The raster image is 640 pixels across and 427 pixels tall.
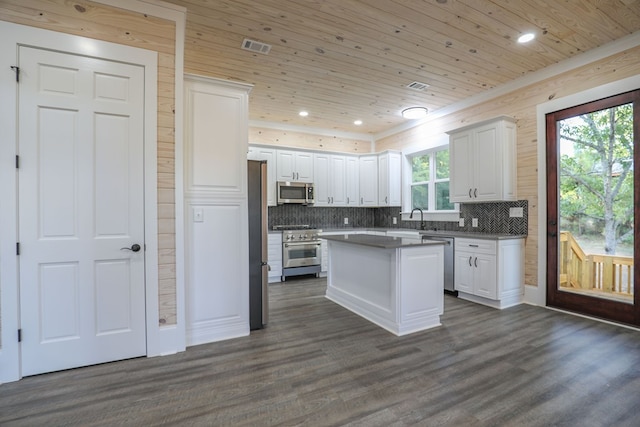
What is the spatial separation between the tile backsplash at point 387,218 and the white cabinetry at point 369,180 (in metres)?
0.48

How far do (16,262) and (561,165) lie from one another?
5420mm

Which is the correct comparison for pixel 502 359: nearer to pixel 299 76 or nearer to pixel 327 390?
pixel 327 390

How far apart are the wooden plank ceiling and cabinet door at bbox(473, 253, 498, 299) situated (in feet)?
7.88

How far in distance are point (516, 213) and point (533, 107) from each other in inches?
54.8

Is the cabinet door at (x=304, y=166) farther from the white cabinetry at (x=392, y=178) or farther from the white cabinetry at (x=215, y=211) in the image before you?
the white cabinetry at (x=215, y=211)

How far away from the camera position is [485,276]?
387cm

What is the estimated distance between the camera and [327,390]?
2.03 metres

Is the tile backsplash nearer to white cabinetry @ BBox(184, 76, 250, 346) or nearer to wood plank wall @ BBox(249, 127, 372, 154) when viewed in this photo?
wood plank wall @ BBox(249, 127, 372, 154)

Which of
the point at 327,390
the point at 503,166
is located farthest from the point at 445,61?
the point at 327,390

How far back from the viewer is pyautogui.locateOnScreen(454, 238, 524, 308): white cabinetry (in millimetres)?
3758

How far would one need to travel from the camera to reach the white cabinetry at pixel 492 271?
3.76m

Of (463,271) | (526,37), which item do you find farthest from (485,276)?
(526,37)

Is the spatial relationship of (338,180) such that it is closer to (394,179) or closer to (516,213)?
(394,179)

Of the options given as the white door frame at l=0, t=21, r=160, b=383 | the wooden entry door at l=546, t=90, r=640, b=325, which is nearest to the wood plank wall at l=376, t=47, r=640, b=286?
the wooden entry door at l=546, t=90, r=640, b=325
